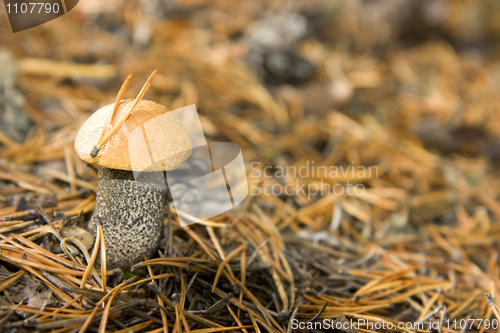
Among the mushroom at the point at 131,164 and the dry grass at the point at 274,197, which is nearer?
the mushroom at the point at 131,164

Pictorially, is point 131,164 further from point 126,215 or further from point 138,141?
point 126,215

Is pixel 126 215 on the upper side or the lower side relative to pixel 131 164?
lower

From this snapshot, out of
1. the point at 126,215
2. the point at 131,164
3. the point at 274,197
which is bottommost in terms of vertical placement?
the point at 274,197

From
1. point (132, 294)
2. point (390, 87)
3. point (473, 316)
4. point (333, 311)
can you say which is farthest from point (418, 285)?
point (390, 87)

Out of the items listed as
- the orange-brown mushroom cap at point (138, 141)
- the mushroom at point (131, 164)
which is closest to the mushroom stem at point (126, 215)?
the mushroom at point (131, 164)

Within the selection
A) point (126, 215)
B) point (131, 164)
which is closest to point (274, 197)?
point (126, 215)

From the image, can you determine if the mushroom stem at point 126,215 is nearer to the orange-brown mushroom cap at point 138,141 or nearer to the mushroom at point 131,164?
the mushroom at point 131,164

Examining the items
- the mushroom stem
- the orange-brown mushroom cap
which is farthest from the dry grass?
the orange-brown mushroom cap

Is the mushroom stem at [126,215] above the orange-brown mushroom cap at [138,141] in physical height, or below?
below
